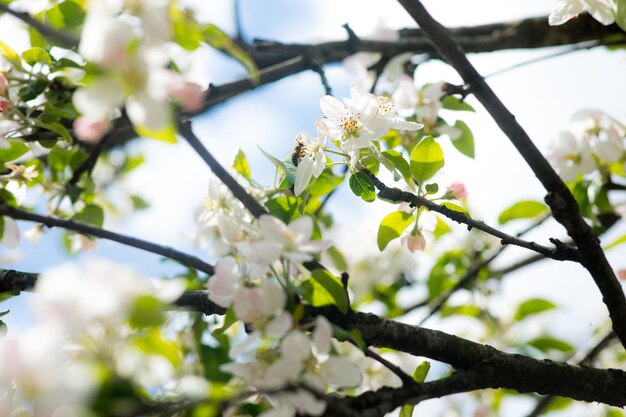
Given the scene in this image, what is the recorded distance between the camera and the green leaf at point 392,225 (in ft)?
3.97

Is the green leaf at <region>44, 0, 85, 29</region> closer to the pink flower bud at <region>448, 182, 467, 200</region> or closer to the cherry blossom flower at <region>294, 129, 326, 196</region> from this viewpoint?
the cherry blossom flower at <region>294, 129, 326, 196</region>

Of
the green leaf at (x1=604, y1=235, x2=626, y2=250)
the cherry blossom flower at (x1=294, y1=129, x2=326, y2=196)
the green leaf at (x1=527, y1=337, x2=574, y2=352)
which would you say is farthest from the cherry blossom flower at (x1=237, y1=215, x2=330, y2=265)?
the green leaf at (x1=527, y1=337, x2=574, y2=352)

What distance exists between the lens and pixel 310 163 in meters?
1.13

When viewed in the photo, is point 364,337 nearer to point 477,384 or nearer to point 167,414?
point 477,384

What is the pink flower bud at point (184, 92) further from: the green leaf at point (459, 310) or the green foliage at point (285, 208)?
the green leaf at point (459, 310)

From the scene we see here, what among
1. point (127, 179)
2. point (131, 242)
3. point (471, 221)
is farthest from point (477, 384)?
point (127, 179)

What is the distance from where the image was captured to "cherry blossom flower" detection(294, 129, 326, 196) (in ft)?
3.66

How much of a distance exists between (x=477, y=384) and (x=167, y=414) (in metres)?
0.47

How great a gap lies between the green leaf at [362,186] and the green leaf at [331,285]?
0.88ft

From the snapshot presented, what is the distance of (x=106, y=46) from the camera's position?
26.5 inches

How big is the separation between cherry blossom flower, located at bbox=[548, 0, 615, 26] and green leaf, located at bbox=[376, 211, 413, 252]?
50 cm

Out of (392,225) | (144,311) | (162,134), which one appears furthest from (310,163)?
(144,311)

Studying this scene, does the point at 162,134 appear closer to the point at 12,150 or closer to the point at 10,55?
the point at 12,150

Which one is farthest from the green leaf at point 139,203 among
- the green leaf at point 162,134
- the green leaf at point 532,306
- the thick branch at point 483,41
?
the green leaf at point 162,134
